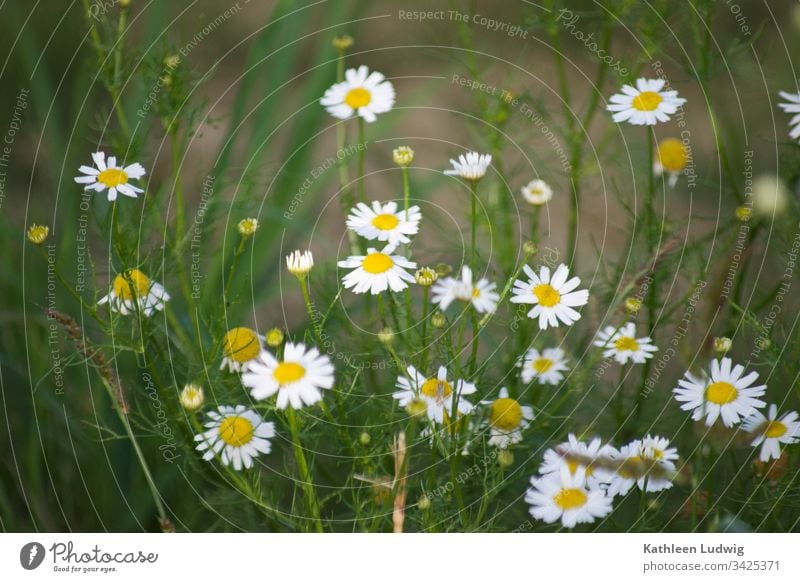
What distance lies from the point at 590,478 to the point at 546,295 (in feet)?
0.40

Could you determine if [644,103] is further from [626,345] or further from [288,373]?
[288,373]

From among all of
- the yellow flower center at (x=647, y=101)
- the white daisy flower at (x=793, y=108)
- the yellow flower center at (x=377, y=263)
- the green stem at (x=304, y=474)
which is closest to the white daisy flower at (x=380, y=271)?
the yellow flower center at (x=377, y=263)

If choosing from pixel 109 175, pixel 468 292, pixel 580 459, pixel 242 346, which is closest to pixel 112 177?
pixel 109 175

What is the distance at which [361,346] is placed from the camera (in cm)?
64

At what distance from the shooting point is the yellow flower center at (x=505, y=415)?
1.93 feet

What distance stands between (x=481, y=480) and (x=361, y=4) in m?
0.42

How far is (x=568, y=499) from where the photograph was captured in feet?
1.94

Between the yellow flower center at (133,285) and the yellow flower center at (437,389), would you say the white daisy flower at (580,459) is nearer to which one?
the yellow flower center at (437,389)

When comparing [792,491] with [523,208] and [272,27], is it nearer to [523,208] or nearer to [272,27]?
[523,208]

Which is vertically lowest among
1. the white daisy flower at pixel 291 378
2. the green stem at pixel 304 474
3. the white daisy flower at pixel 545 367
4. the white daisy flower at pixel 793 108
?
the green stem at pixel 304 474

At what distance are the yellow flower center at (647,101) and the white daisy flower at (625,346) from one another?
6.0 inches

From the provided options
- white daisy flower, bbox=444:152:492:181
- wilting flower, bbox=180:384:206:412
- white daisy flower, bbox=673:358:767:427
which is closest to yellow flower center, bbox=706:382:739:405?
white daisy flower, bbox=673:358:767:427

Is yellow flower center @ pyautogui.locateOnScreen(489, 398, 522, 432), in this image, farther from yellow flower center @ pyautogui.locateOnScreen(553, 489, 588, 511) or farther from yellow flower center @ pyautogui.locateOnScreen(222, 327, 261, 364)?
yellow flower center @ pyautogui.locateOnScreen(222, 327, 261, 364)
